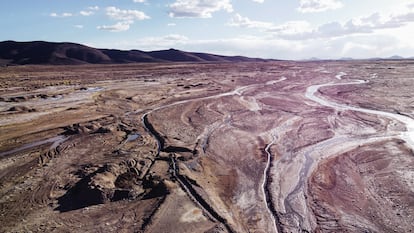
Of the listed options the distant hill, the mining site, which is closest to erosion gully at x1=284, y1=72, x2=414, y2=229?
the mining site

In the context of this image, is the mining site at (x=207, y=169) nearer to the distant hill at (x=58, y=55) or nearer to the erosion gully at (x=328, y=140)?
the erosion gully at (x=328, y=140)

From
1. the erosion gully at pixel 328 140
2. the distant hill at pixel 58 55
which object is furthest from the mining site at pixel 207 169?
the distant hill at pixel 58 55

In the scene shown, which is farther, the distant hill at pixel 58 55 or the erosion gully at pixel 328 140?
the distant hill at pixel 58 55

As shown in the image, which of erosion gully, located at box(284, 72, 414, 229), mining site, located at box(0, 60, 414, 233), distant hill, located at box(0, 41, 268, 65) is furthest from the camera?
distant hill, located at box(0, 41, 268, 65)

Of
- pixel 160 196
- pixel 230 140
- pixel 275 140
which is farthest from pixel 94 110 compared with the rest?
pixel 160 196

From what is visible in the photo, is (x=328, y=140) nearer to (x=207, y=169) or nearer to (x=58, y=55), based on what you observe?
(x=207, y=169)

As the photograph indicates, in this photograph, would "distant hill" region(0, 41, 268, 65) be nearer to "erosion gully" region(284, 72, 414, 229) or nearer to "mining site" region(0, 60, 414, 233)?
"mining site" region(0, 60, 414, 233)

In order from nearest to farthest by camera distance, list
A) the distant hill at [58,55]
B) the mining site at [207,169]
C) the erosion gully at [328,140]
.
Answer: the mining site at [207,169], the erosion gully at [328,140], the distant hill at [58,55]

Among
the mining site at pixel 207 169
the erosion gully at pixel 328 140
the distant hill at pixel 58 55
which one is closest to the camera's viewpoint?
the mining site at pixel 207 169

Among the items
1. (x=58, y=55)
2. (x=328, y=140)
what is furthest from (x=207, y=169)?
(x=58, y=55)
